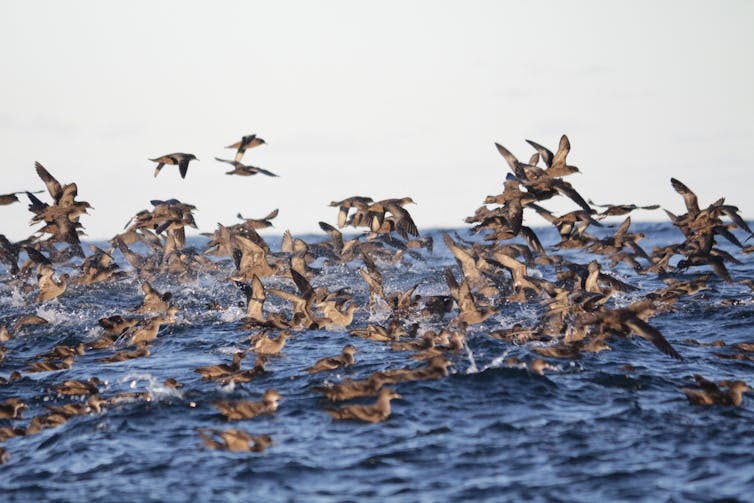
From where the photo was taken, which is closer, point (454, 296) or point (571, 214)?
point (454, 296)

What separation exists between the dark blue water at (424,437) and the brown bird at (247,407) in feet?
0.39

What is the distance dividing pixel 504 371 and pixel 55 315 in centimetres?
1340

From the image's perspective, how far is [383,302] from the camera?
2381 cm

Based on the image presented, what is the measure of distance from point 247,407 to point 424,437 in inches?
104

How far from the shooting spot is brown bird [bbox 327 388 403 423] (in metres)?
14.1

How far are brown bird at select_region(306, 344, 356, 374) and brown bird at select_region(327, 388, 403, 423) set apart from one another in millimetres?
2513

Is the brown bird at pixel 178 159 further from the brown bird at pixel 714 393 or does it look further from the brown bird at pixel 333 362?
the brown bird at pixel 714 393

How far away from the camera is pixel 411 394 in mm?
15461

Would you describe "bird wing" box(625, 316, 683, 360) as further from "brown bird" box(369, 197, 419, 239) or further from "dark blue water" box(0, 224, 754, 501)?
"brown bird" box(369, 197, 419, 239)

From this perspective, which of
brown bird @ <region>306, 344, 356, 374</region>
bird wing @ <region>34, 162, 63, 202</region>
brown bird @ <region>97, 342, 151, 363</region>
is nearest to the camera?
brown bird @ <region>306, 344, 356, 374</region>

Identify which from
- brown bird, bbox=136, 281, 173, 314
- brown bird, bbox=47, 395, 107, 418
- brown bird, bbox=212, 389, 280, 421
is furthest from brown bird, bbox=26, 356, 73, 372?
brown bird, bbox=212, 389, 280, 421

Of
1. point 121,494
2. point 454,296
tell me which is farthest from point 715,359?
point 121,494

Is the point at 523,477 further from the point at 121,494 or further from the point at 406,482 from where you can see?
the point at 121,494

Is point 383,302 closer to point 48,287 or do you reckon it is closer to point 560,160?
point 560,160
